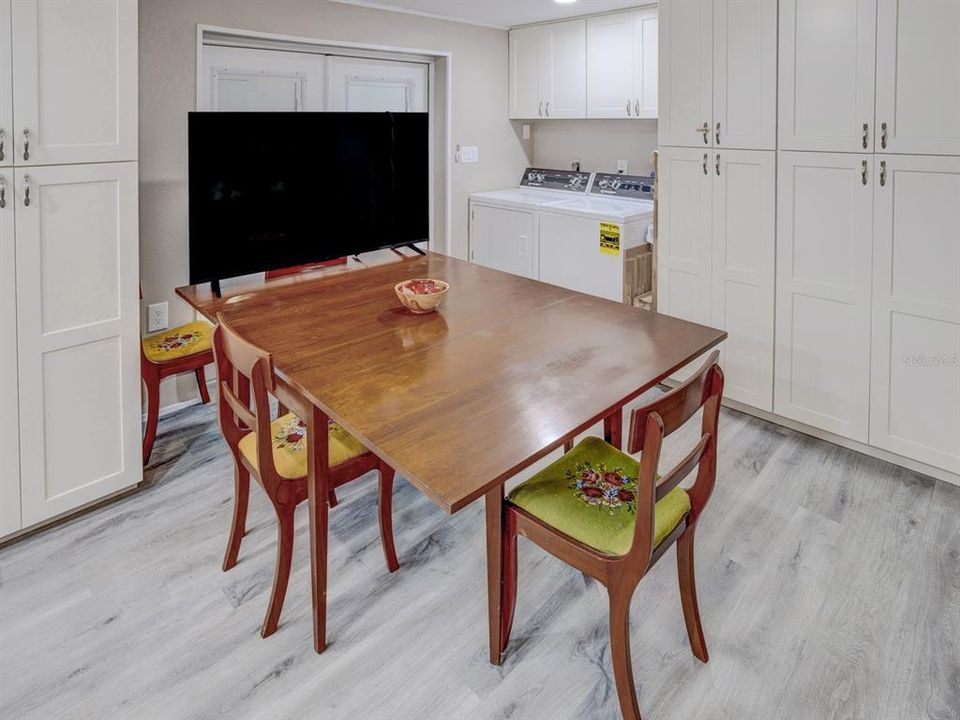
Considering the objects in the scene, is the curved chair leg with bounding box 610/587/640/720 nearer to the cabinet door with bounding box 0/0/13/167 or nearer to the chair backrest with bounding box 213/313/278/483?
the chair backrest with bounding box 213/313/278/483

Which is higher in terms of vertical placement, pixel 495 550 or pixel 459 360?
pixel 459 360

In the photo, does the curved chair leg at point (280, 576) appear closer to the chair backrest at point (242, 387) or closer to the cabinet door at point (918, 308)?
the chair backrest at point (242, 387)

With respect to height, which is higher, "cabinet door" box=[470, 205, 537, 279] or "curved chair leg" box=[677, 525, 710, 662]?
"cabinet door" box=[470, 205, 537, 279]

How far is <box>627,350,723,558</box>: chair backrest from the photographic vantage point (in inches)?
49.6

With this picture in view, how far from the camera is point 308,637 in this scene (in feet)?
5.90

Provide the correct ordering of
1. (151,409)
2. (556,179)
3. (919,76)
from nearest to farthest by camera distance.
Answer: (919,76)
(151,409)
(556,179)

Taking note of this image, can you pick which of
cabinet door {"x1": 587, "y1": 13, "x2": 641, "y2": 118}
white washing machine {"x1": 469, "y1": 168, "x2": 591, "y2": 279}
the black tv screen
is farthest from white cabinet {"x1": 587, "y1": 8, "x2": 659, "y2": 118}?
the black tv screen

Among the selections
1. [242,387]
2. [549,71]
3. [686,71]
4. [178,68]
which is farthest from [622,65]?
[242,387]

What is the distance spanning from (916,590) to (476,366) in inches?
60.1

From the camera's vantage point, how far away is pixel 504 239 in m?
4.57

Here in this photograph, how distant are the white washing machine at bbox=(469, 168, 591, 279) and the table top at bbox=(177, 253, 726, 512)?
196cm

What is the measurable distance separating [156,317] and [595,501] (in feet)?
→ 8.06

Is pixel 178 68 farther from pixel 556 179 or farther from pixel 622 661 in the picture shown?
pixel 622 661

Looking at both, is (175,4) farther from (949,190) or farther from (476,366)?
(949,190)
